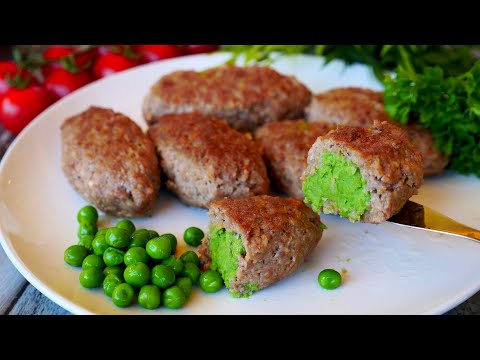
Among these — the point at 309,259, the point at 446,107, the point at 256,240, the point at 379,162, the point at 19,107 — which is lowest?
the point at 19,107

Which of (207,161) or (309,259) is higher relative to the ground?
(207,161)

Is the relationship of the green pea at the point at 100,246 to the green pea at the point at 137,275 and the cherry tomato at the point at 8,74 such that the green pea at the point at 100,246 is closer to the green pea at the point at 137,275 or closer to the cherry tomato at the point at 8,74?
the green pea at the point at 137,275

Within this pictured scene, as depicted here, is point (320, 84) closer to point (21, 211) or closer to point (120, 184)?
point (120, 184)

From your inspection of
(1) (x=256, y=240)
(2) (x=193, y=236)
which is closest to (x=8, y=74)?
(2) (x=193, y=236)

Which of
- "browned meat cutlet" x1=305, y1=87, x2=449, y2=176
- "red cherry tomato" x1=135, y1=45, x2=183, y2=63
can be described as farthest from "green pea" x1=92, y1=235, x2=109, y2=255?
"red cherry tomato" x1=135, y1=45, x2=183, y2=63

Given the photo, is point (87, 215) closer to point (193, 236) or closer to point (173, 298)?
point (193, 236)

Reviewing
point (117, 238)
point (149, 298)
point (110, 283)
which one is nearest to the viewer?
point (149, 298)

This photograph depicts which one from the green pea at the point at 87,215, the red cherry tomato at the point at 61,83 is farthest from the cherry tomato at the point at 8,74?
the green pea at the point at 87,215
